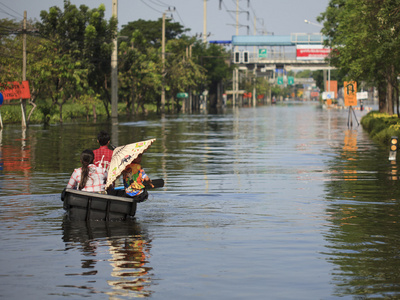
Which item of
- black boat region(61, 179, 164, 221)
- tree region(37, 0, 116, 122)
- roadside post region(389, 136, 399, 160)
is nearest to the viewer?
black boat region(61, 179, 164, 221)

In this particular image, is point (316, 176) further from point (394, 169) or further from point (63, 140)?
point (63, 140)

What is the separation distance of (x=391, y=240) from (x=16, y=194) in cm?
884

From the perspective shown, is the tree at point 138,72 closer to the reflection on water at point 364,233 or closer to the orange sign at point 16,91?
the orange sign at point 16,91

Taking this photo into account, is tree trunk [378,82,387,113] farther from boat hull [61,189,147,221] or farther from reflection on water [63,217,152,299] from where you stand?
reflection on water [63,217,152,299]

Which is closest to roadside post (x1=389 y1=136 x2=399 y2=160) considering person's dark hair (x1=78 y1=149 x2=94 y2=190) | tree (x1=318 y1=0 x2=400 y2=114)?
tree (x1=318 y1=0 x2=400 y2=114)

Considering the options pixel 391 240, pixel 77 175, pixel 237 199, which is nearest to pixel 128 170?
pixel 77 175

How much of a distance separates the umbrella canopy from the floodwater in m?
0.81

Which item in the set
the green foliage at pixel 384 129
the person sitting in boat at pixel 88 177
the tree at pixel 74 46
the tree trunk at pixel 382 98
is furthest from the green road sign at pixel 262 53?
the person sitting in boat at pixel 88 177

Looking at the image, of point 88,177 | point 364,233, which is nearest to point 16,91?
point 88,177

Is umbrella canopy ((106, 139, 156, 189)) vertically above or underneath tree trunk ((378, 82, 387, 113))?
underneath

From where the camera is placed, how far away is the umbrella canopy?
12.9 meters

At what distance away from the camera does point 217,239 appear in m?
11.4

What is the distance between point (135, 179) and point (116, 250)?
9.00 ft

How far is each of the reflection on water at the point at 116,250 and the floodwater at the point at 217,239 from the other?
2 cm
